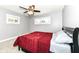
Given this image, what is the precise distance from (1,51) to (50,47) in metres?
0.58

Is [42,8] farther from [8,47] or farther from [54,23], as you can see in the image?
[8,47]

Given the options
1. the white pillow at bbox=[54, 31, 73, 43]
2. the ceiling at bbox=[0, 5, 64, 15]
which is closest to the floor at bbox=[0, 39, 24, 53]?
the ceiling at bbox=[0, 5, 64, 15]

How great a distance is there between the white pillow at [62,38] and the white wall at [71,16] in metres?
0.12

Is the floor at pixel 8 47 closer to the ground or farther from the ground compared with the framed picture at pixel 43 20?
closer to the ground

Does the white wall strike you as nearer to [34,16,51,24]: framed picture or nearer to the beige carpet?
[34,16,51,24]: framed picture

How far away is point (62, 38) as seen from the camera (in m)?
1.07

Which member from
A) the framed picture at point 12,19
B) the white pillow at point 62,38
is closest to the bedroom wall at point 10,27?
the framed picture at point 12,19

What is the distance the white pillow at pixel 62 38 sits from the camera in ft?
3.45

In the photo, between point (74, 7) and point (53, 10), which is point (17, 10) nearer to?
point (53, 10)

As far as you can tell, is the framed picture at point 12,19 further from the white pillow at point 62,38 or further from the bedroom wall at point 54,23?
the white pillow at point 62,38

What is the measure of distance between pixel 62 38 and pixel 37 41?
0.30 metres

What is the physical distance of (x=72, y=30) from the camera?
1042 millimetres

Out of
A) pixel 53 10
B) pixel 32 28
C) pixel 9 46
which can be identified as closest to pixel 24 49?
pixel 9 46

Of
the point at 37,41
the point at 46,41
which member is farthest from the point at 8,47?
the point at 46,41
